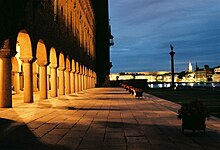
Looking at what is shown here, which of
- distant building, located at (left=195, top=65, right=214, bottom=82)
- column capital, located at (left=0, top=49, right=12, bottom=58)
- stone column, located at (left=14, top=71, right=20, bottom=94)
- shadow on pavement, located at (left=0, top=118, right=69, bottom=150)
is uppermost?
distant building, located at (left=195, top=65, right=214, bottom=82)

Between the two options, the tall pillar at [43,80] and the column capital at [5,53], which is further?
the tall pillar at [43,80]

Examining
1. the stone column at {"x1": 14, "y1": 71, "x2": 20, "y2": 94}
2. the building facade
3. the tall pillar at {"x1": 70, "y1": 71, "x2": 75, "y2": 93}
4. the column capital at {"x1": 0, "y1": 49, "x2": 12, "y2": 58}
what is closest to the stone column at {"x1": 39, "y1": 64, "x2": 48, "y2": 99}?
the building facade

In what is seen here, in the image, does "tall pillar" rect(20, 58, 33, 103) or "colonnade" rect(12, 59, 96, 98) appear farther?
"colonnade" rect(12, 59, 96, 98)

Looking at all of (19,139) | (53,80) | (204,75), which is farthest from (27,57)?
(204,75)

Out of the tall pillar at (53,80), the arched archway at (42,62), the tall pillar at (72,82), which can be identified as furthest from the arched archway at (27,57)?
the tall pillar at (72,82)

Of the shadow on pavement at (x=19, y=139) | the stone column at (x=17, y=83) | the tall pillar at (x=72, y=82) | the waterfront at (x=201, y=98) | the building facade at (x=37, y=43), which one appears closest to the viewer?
the shadow on pavement at (x=19, y=139)

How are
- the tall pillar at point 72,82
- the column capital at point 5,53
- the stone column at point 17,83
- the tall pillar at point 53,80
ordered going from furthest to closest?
the stone column at point 17,83
the tall pillar at point 72,82
the tall pillar at point 53,80
the column capital at point 5,53

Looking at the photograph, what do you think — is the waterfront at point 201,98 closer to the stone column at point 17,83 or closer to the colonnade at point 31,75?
the colonnade at point 31,75

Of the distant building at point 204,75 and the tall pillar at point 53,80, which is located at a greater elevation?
the distant building at point 204,75

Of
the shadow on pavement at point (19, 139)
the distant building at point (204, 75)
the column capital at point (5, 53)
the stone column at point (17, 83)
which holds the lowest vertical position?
the shadow on pavement at point (19, 139)

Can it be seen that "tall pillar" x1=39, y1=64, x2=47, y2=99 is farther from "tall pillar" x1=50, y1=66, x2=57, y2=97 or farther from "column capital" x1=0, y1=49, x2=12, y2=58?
"column capital" x1=0, y1=49, x2=12, y2=58

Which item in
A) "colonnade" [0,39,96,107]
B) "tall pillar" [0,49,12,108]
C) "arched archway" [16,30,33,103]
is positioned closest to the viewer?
"tall pillar" [0,49,12,108]

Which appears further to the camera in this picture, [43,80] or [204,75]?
[204,75]

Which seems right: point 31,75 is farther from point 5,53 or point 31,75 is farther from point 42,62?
point 5,53
